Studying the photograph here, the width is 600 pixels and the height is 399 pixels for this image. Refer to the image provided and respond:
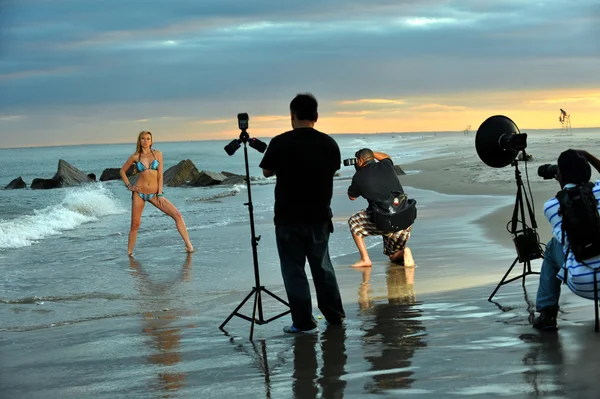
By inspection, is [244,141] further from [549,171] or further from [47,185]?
[47,185]

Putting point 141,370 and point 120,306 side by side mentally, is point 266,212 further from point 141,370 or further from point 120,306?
point 141,370

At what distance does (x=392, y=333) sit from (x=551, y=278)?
123cm

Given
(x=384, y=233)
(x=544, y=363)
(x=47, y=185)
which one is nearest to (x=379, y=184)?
(x=384, y=233)

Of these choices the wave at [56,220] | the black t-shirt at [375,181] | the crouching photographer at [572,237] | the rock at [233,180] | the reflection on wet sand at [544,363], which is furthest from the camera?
the rock at [233,180]

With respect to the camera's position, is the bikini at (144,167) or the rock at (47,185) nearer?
the bikini at (144,167)

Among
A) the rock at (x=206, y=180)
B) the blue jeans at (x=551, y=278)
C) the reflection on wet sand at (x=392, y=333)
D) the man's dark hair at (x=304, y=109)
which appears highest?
the man's dark hair at (x=304, y=109)

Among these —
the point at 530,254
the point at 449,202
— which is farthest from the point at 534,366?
the point at 449,202

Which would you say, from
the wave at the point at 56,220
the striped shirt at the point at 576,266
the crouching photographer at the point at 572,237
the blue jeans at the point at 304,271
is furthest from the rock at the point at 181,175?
the striped shirt at the point at 576,266

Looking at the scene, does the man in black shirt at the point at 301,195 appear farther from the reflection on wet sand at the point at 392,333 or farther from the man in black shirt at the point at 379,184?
the man in black shirt at the point at 379,184

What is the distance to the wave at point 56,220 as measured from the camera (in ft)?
51.4

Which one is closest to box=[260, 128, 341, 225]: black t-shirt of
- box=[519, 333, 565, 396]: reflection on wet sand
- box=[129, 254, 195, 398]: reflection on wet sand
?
box=[129, 254, 195, 398]: reflection on wet sand

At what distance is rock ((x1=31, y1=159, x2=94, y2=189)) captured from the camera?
136 feet

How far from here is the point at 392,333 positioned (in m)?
6.16

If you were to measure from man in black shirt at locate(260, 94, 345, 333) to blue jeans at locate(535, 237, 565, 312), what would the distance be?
1670mm
